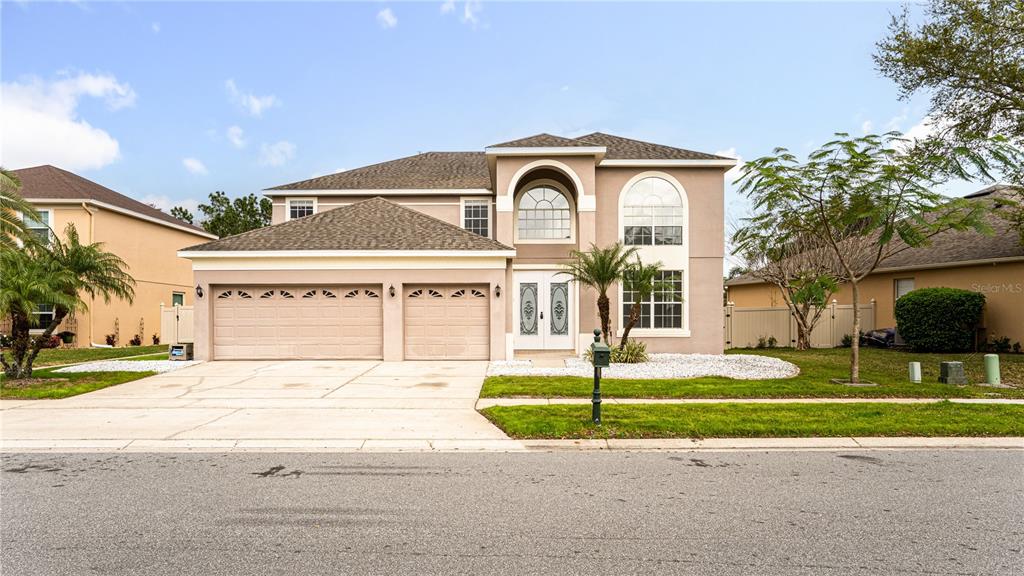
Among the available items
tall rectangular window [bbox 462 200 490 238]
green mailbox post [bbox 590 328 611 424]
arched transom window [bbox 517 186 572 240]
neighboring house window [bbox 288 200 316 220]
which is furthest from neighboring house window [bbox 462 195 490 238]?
green mailbox post [bbox 590 328 611 424]

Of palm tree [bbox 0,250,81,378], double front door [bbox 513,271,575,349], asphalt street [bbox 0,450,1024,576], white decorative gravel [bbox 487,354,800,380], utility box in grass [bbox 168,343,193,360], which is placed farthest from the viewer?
double front door [bbox 513,271,575,349]

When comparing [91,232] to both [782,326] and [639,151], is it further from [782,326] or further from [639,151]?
[782,326]

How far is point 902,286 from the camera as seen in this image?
23406mm

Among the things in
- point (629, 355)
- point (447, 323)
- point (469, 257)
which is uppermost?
point (469, 257)

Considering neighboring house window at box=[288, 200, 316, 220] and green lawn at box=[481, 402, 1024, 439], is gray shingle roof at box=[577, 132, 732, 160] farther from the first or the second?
green lawn at box=[481, 402, 1024, 439]

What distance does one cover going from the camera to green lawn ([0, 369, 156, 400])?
1096cm

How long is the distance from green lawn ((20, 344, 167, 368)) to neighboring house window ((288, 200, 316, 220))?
673 centimetres

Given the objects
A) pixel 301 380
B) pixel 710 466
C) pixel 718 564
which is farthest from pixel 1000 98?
pixel 301 380

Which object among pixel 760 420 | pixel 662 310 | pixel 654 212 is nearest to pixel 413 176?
pixel 654 212

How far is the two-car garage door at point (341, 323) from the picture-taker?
54.9ft

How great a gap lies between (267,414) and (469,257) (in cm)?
824

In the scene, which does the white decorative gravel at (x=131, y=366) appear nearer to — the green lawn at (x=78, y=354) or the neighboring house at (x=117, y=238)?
the green lawn at (x=78, y=354)

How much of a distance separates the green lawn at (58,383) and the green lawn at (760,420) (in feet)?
27.5

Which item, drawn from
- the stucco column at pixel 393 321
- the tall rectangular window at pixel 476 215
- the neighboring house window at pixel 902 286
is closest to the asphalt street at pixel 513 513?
the stucco column at pixel 393 321
